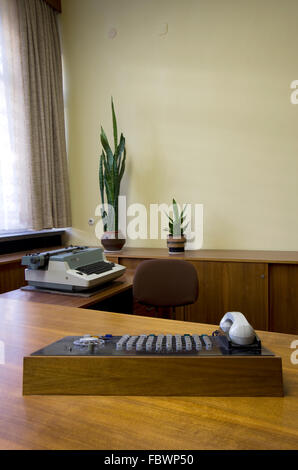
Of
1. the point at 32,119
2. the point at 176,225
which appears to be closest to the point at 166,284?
the point at 176,225

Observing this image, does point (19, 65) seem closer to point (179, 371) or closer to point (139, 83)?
point (139, 83)

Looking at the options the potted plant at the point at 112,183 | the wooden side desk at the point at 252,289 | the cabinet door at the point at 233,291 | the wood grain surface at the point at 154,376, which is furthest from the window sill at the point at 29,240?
the wood grain surface at the point at 154,376

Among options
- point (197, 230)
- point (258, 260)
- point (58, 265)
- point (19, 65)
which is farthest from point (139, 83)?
point (58, 265)

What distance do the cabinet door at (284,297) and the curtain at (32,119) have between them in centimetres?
238

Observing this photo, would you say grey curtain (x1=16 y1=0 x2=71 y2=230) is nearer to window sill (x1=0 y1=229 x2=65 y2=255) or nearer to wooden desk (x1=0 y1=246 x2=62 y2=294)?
window sill (x1=0 y1=229 x2=65 y2=255)

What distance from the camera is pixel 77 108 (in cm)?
414

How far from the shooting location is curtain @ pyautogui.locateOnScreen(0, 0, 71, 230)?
3467 millimetres

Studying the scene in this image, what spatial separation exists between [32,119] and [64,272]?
7.69 ft

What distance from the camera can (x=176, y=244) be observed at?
3.28m

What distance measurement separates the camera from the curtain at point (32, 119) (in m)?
3.47

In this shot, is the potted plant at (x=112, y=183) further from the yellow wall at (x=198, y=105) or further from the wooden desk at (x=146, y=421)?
the wooden desk at (x=146, y=421)

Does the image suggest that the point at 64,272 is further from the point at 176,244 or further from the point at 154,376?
the point at 176,244

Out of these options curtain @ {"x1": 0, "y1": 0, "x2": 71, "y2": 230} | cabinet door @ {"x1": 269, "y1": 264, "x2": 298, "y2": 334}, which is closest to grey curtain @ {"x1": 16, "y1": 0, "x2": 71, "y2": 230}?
curtain @ {"x1": 0, "y1": 0, "x2": 71, "y2": 230}

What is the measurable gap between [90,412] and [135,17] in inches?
159
